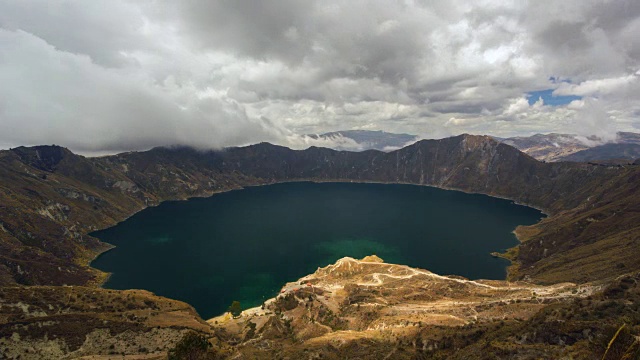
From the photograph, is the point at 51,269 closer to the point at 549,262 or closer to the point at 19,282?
the point at 19,282

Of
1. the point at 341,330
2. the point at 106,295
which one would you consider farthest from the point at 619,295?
the point at 106,295

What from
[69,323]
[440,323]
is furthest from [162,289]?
[440,323]

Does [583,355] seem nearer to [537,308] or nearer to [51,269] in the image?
[537,308]

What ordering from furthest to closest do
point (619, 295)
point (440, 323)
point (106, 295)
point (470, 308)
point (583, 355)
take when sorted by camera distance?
point (106, 295)
point (470, 308)
point (440, 323)
point (619, 295)
point (583, 355)

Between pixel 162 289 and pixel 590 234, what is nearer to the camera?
pixel 162 289

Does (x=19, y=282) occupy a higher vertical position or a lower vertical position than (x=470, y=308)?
lower

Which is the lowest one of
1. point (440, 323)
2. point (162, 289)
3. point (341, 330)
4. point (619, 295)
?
point (162, 289)

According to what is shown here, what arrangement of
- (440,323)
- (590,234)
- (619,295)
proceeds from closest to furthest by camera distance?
(619,295), (440,323), (590,234)

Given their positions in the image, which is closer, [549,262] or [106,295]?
[106,295]

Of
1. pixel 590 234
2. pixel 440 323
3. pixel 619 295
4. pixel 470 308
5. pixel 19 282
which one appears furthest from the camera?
pixel 590 234
